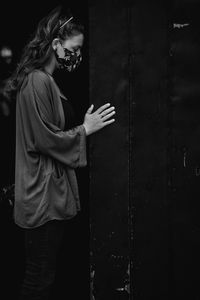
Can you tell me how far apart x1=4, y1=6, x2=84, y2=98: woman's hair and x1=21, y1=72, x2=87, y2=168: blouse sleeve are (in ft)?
0.34

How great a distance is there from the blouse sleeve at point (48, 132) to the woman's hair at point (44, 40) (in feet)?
0.34

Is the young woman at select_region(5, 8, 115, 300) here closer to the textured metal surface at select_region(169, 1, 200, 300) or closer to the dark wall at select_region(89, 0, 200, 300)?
the dark wall at select_region(89, 0, 200, 300)

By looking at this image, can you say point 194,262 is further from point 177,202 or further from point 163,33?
point 163,33

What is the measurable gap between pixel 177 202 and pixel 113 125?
1.78ft

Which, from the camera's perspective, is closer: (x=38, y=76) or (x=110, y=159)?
(x=38, y=76)

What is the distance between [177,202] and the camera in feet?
7.22

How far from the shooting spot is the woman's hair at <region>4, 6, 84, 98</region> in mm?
2090

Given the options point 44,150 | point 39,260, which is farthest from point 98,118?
point 39,260

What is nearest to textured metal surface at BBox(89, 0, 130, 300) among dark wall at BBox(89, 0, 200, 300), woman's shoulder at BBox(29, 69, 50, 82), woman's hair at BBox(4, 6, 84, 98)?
dark wall at BBox(89, 0, 200, 300)

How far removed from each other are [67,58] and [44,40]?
0.15m

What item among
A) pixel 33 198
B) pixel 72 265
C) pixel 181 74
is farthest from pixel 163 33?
pixel 72 265

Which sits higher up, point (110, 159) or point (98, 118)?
point (98, 118)

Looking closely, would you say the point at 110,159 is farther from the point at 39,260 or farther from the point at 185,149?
the point at 39,260

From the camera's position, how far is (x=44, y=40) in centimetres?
209
